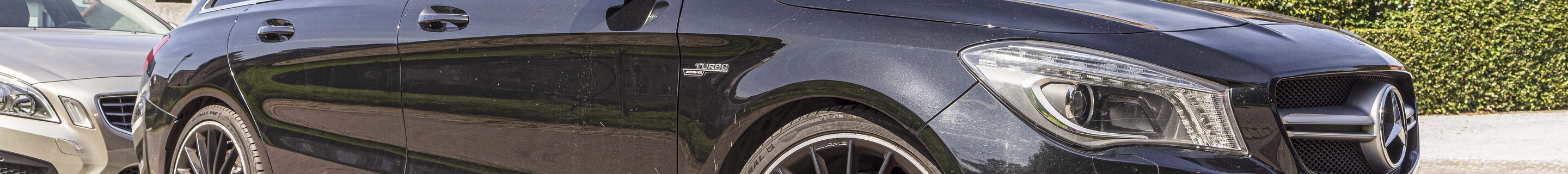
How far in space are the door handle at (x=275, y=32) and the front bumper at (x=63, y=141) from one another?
1411 mm

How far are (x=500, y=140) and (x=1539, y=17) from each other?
6550 millimetres

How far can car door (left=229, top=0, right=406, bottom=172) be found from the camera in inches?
119

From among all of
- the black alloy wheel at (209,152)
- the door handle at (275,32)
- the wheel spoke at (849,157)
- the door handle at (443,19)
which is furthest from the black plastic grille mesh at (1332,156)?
the black alloy wheel at (209,152)

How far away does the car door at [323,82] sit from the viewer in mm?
3033

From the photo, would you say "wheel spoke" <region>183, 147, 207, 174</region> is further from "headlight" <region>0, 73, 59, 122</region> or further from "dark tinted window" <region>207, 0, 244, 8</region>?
"headlight" <region>0, 73, 59, 122</region>

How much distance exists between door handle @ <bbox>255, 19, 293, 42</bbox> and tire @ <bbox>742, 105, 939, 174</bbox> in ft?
5.54

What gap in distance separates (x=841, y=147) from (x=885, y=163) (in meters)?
0.09

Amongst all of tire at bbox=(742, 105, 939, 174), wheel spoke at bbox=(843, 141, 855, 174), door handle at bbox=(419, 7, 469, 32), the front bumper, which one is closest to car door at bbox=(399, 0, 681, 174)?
door handle at bbox=(419, 7, 469, 32)

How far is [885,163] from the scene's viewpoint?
219 cm

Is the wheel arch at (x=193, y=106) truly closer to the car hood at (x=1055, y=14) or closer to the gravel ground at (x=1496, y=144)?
the car hood at (x=1055, y=14)

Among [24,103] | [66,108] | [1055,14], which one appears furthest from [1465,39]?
[24,103]

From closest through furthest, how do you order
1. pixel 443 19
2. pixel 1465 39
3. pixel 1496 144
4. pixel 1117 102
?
pixel 1117 102
pixel 443 19
pixel 1496 144
pixel 1465 39

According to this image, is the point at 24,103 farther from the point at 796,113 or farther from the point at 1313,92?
the point at 1313,92

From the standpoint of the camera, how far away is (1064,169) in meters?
1.94
